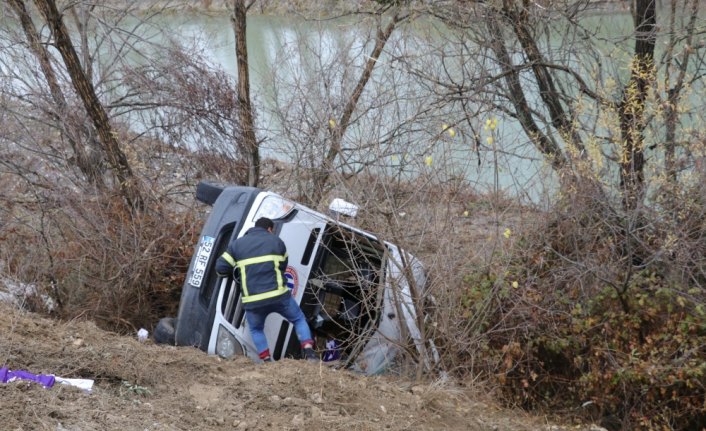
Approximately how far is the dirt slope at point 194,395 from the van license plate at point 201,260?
624 mm

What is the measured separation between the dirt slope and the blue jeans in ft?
1.03

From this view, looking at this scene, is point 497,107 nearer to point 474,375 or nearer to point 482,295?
point 482,295

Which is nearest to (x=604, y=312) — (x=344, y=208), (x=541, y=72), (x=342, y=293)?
(x=342, y=293)

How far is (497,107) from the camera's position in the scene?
30.6ft

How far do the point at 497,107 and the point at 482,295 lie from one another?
2.89 meters

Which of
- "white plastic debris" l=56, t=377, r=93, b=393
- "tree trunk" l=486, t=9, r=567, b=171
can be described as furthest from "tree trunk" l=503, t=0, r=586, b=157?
"white plastic debris" l=56, t=377, r=93, b=393

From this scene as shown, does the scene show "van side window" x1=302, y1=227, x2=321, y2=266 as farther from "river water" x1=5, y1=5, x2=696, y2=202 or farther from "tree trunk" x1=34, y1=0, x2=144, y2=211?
"tree trunk" x1=34, y1=0, x2=144, y2=211

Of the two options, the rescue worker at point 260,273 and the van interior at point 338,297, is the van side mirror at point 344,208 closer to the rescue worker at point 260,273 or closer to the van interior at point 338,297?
the van interior at point 338,297

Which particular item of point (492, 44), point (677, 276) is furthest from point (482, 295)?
point (492, 44)

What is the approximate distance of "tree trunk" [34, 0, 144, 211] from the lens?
29.2 feet

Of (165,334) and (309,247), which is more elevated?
(309,247)

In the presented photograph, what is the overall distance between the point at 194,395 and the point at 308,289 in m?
2.06

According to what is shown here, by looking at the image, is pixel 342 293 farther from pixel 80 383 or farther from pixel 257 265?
pixel 80 383

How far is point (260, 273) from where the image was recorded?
6723 millimetres
